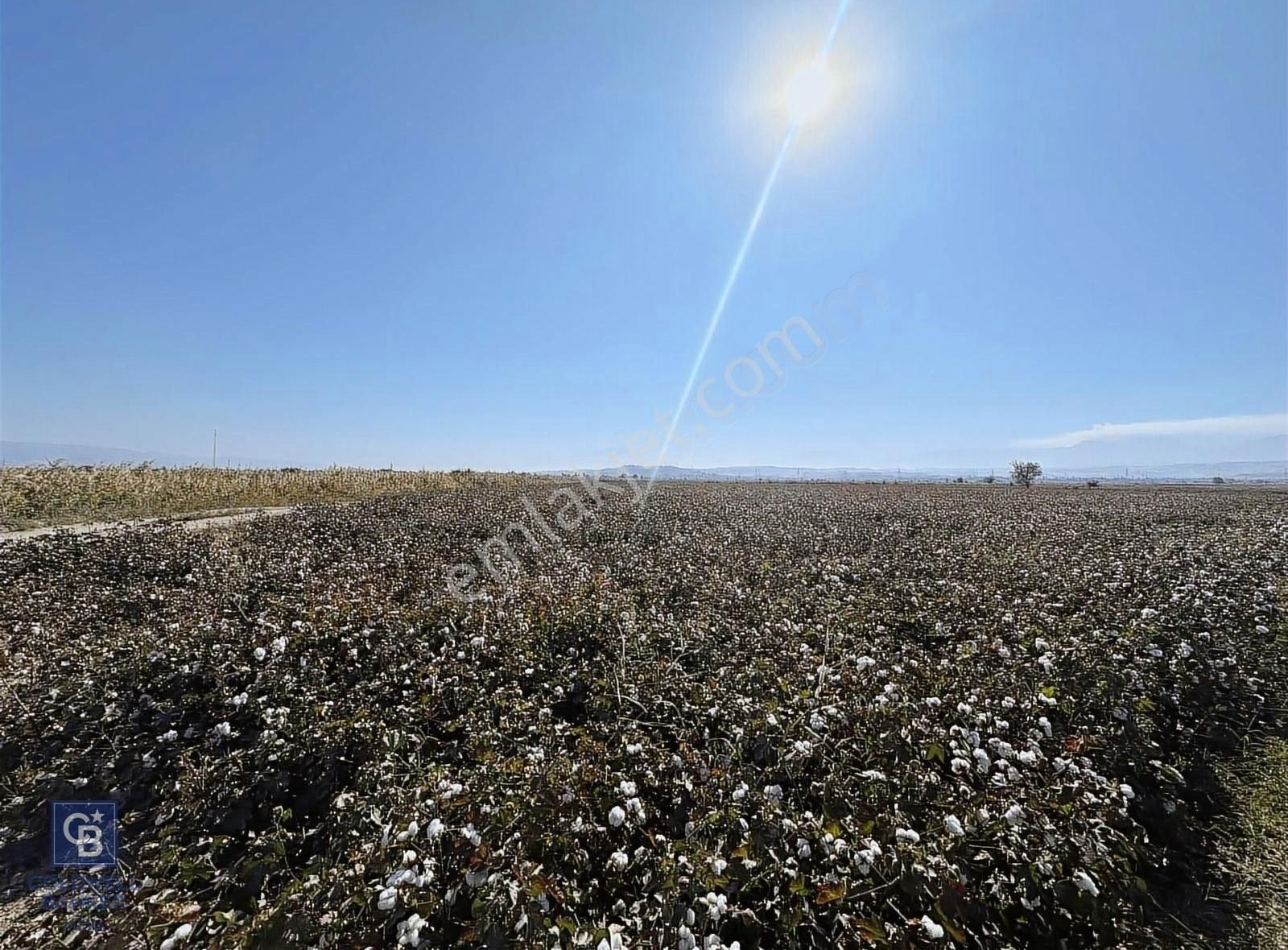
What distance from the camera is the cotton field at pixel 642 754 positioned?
2012 millimetres

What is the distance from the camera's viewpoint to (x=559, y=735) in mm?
3174

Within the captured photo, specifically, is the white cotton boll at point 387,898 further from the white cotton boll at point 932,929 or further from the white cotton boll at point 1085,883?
the white cotton boll at point 1085,883

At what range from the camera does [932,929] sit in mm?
1754

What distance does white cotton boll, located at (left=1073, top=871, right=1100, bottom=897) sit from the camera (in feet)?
6.18

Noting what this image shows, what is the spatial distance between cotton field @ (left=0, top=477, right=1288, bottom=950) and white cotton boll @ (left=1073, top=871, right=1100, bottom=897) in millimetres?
34

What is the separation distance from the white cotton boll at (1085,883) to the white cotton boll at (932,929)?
21.7 inches

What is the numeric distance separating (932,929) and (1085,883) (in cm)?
63

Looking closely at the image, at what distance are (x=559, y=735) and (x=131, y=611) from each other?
205 inches

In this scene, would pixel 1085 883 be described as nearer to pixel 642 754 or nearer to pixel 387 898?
pixel 642 754
